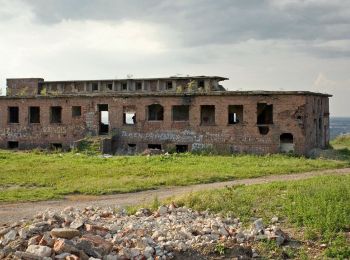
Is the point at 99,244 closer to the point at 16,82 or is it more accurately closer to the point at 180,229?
the point at 180,229

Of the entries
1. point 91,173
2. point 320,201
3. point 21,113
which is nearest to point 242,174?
point 91,173

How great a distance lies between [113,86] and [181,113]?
7566 mm

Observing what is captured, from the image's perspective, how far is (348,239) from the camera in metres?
10.2

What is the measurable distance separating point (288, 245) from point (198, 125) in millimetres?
19759

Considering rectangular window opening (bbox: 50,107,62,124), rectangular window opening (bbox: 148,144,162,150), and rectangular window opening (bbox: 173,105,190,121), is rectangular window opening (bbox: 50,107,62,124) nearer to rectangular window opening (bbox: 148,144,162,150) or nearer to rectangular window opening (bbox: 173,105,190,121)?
rectangular window opening (bbox: 148,144,162,150)

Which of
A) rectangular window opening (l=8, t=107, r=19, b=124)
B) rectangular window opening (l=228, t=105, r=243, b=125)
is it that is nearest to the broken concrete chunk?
rectangular window opening (l=228, t=105, r=243, b=125)

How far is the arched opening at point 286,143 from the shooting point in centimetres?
2749

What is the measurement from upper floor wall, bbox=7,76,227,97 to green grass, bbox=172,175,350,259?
18.7 m

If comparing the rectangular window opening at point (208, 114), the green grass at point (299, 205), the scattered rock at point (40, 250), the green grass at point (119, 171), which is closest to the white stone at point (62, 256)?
the scattered rock at point (40, 250)

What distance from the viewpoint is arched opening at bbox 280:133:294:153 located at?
27.5 metres

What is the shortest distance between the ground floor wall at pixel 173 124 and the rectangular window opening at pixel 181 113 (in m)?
0.07

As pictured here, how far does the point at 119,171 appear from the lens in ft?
72.4

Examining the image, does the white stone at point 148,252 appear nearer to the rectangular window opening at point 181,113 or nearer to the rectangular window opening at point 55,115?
the rectangular window opening at point 181,113

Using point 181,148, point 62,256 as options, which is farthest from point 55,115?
point 62,256
